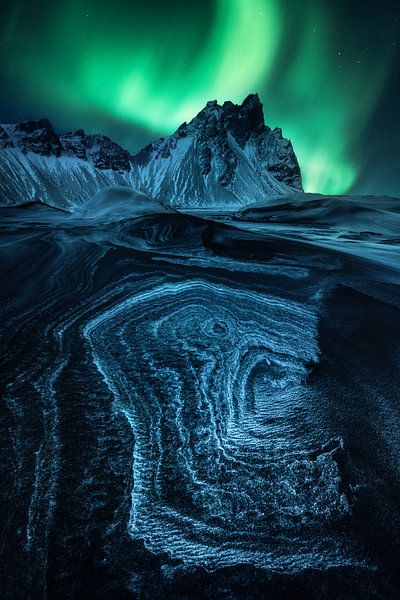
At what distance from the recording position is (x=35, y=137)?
115 meters

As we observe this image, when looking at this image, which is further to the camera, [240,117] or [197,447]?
[240,117]

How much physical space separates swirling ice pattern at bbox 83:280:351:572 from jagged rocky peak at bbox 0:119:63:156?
138 m

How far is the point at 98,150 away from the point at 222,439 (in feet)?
512

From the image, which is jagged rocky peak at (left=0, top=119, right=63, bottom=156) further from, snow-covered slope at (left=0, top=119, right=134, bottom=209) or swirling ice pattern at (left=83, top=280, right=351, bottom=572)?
swirling ice pattern at (left=83, top=280, right=351, bottom=572)

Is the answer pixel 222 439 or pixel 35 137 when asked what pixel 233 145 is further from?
pixel 222 439

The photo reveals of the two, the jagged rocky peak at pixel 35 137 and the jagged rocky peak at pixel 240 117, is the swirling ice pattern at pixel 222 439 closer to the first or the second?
the jagged rocky peak at pixel 35 137

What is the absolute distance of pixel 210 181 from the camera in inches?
4582

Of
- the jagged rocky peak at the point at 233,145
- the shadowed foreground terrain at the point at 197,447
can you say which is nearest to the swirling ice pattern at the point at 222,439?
the shadowed foreground terrain at the point at 197,447

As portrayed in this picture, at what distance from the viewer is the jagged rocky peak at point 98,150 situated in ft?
428

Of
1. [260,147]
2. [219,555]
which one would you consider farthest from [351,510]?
[260,147]

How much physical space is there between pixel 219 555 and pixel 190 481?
286 mm

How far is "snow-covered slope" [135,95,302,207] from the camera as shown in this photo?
113562 millimetres

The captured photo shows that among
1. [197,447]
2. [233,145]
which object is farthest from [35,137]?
[197,447]

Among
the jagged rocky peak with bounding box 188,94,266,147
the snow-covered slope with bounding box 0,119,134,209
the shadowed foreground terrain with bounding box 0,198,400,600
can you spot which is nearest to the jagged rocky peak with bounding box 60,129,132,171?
the snow-covered slope with bounding box 0,119,134,209
